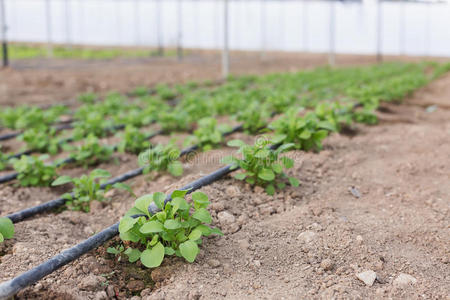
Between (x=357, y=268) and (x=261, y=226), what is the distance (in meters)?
0.55

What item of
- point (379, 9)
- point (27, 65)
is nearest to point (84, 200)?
point (27, 65)

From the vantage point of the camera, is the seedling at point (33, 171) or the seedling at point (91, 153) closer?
the seedling at point (33, 171)

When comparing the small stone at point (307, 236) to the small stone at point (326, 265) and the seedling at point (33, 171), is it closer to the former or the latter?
the small stone at point (326, 265)

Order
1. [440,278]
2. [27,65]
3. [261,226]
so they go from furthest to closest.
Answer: [27,65], [261,226], [440,278]

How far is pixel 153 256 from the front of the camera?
1797 mm

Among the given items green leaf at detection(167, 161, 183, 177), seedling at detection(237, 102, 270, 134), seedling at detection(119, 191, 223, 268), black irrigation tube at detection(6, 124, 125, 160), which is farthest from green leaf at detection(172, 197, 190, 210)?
black irrigation tube at detection(6, 124, 125, 160)

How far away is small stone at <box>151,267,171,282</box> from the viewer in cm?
185

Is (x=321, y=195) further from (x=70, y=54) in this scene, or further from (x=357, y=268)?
(x=70, y=54)

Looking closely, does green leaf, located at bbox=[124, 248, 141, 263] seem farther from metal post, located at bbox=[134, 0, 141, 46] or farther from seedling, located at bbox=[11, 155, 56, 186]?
metal post, located at bbox=[134, 0, 141, 46]

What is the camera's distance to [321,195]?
2.66 m

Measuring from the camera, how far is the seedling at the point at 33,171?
305 centimetres

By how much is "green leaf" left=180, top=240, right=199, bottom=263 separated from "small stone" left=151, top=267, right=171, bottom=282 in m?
0.14

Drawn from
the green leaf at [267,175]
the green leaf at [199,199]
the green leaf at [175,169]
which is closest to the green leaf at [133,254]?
the green leaf at [199,199]

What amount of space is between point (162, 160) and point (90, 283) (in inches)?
53.2
